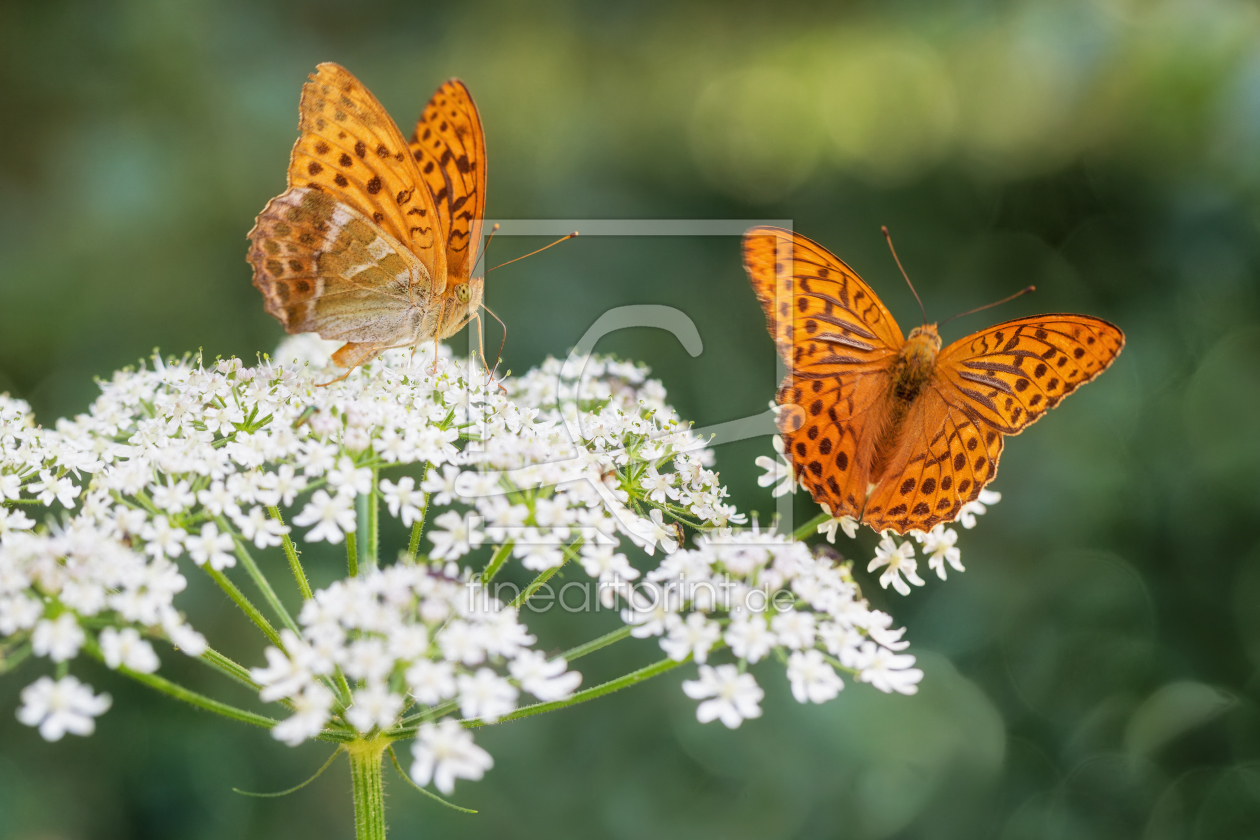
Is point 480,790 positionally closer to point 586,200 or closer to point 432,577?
point 432,577

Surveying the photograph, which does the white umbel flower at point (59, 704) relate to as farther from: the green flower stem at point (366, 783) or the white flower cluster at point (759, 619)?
the white flower cluster at point (759, 619)

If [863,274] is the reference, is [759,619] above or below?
below

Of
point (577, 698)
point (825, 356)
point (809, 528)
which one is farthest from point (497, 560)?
point (825, 356)

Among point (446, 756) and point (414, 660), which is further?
point (414, 660)

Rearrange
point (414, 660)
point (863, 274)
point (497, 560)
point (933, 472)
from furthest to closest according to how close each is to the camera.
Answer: point (863, 274) < point (933, 472) < point (497, 560) < point (414, 660)

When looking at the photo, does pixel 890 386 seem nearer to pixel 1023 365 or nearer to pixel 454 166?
pixel 1023 365

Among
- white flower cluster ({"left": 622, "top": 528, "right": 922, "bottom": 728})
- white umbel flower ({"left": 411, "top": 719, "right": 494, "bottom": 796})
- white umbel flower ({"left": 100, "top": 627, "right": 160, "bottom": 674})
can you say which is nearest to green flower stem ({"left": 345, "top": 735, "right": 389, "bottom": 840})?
white umbel flower ({"left": 411, "top": 719, "right": 494, "bottom": 796})

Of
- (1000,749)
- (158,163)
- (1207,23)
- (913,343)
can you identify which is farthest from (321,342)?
(1207,23)
